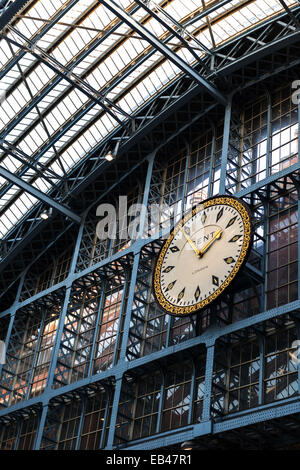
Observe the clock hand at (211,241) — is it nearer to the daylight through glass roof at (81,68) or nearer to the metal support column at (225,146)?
the metal support column at (225,146)

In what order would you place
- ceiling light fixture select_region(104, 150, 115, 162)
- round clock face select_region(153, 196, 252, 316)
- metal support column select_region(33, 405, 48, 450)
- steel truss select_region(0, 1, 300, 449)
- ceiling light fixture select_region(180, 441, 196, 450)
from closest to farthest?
1. ceiling light fixture select_region(180, 441, 196, 450)
2. steel truss select_region(0, 1, 300, 449)
3. round clock face select_region(153, 196, 252, 316)
4. metal support column select_region(33, 405, 48, 450)
5. ceiling light fixture select_region(104, 150, 115, 162)

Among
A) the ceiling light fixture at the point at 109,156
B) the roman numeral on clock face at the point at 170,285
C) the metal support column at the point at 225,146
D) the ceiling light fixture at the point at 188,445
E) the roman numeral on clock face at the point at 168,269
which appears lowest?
the ceiling light fixture at the point at 188,445

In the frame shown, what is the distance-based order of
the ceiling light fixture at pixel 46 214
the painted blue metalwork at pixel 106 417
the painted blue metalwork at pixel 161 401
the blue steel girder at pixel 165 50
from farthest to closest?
the ceiling light fixture at pixel 46 214, the painted blue metalwork at pixel 106 417, the blue steel girder at pixel 165 50, the painted blue metalwork at pixel 161 401

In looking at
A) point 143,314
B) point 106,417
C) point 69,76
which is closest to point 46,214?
point 69,76

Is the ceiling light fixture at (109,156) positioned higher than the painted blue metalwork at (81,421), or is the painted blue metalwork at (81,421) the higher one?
the ceiling light fixture at (109,156)

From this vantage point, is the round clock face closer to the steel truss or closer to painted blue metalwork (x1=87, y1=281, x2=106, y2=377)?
the steel truss

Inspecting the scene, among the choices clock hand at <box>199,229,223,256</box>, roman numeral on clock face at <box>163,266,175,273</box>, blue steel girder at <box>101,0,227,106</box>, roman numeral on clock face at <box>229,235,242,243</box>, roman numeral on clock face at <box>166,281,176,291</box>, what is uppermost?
blue steel girder at <box>101,0,227,106</box>

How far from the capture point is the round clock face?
104ft

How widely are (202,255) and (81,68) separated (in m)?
13.1

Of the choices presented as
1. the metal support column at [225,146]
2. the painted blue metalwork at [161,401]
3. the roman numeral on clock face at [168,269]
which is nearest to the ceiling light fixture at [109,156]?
the metal support column at [225,146]

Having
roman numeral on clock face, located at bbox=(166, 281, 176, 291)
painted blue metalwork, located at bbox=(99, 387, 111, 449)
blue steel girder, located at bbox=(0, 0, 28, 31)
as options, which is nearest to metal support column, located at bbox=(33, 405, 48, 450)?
painted blue metalwork, located at bbox=(99, 387, 111, 449)

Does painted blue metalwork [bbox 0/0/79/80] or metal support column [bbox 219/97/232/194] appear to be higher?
painted blue metalwork [bbox 0/0/79/80]

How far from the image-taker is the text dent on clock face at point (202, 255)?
3212cm

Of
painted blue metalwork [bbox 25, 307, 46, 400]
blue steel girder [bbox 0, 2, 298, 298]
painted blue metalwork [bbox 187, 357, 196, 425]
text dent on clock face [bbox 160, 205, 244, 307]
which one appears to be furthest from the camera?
painted blue metalwork [bbox 25, 307, 46, 400]
